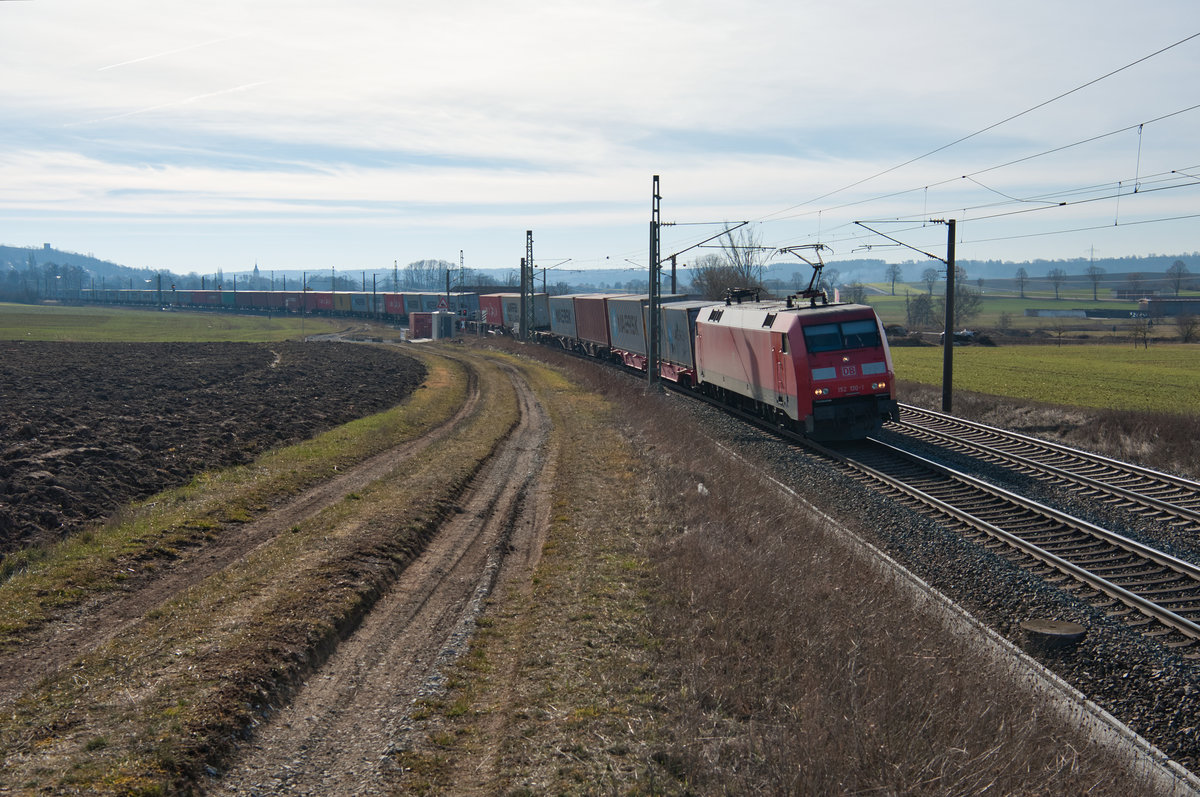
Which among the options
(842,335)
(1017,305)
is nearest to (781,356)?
(842,335)

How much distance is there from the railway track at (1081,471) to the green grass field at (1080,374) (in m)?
6.81

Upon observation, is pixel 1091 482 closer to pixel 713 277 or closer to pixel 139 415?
pixel 139 415

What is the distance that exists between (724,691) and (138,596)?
23.9 feet

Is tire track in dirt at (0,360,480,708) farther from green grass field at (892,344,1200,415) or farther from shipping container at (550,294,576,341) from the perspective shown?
shipping container at (550,294,576,341)

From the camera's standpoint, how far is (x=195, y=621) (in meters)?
9.70

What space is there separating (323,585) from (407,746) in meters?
4.18

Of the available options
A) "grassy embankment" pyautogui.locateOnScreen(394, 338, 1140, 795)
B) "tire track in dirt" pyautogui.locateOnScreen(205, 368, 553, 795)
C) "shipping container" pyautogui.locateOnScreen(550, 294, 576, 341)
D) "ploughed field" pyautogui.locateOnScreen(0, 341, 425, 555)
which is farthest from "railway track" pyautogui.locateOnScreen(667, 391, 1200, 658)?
"shipping container" pyautogui.locateOnScreen(550, 294, 576, 341)

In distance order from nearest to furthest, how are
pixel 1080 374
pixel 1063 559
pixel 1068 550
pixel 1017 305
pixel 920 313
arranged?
pixel 1063 559, pixel 1068 550, pixel 1080 374, pixel 920 313, pixel 1017 305

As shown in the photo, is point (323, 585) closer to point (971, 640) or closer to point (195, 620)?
point (195, 620)

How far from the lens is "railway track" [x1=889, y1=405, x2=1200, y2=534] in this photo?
16.0m

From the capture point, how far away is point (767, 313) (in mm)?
24484

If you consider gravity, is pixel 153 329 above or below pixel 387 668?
above

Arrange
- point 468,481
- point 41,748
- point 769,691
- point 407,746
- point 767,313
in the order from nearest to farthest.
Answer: point 41,748 → point 407,746 → point 769,691 → point 468,481 → point 767,313

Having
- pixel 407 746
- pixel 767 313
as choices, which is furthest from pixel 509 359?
pixel 407 746
